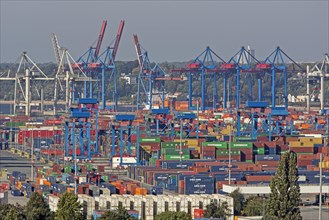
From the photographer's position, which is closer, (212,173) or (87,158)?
(212,173)

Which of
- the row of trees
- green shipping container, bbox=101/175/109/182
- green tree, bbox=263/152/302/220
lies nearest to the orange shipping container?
the row of trees

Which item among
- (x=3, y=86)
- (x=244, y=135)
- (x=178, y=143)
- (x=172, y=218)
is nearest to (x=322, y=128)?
(x=244, y=135)

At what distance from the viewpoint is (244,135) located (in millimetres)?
61844

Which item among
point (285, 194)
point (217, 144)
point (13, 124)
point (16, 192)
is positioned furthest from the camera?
point (13, 124)

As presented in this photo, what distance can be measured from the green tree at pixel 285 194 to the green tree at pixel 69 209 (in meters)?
3.79

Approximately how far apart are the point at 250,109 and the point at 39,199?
1303 inches

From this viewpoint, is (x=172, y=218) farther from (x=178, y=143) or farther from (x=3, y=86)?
(x=3, y=86)

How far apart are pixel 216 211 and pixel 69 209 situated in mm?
5850

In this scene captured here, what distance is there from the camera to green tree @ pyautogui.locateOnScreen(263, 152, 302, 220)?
962 inches

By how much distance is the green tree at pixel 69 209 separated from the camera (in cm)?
2667

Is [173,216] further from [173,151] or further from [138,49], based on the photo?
[138,49]

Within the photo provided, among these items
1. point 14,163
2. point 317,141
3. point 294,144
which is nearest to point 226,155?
point 294,144

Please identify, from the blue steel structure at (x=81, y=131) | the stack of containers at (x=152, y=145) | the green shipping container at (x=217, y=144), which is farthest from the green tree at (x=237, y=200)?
the blue steel structure at (x=81, y=131)

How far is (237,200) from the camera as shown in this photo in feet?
113
